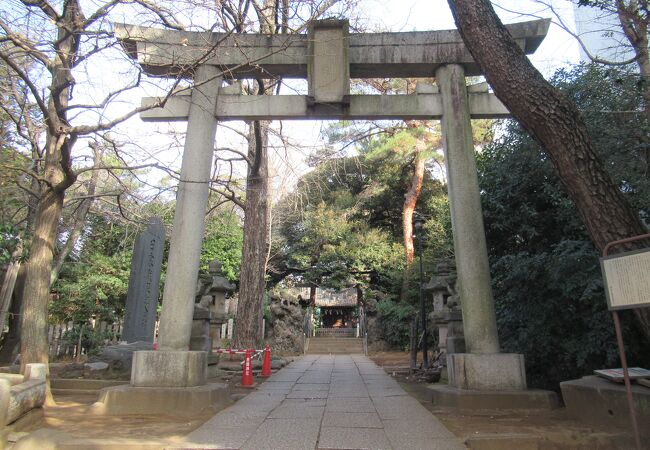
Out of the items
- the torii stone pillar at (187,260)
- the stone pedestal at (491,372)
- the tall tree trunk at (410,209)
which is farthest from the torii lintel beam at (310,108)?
the tall tree trunk at (410,209)

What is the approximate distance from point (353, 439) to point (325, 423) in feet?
2.58

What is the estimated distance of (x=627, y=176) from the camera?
239 inches

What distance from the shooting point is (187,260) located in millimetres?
6457

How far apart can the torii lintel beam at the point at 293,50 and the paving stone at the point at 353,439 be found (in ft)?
17.2

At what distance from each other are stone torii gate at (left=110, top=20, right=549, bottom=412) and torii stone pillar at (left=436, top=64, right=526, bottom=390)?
16 mm

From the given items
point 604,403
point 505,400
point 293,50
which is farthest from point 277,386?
point 293,50

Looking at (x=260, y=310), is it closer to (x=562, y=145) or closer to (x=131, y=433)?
(x=131, y=433)

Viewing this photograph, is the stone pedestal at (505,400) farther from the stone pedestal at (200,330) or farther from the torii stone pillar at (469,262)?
the stone pedestal at (200,330)

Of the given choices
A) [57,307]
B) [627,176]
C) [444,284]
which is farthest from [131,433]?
[57,307]

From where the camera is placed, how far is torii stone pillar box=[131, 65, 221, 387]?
5992 millimetres

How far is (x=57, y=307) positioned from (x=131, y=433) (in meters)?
14.9

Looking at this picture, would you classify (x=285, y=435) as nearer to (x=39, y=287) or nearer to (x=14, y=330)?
(x=39, y=287)

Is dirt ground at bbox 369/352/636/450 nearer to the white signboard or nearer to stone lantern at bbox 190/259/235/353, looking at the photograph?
the white signboard

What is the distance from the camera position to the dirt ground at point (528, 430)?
4.16 metres
